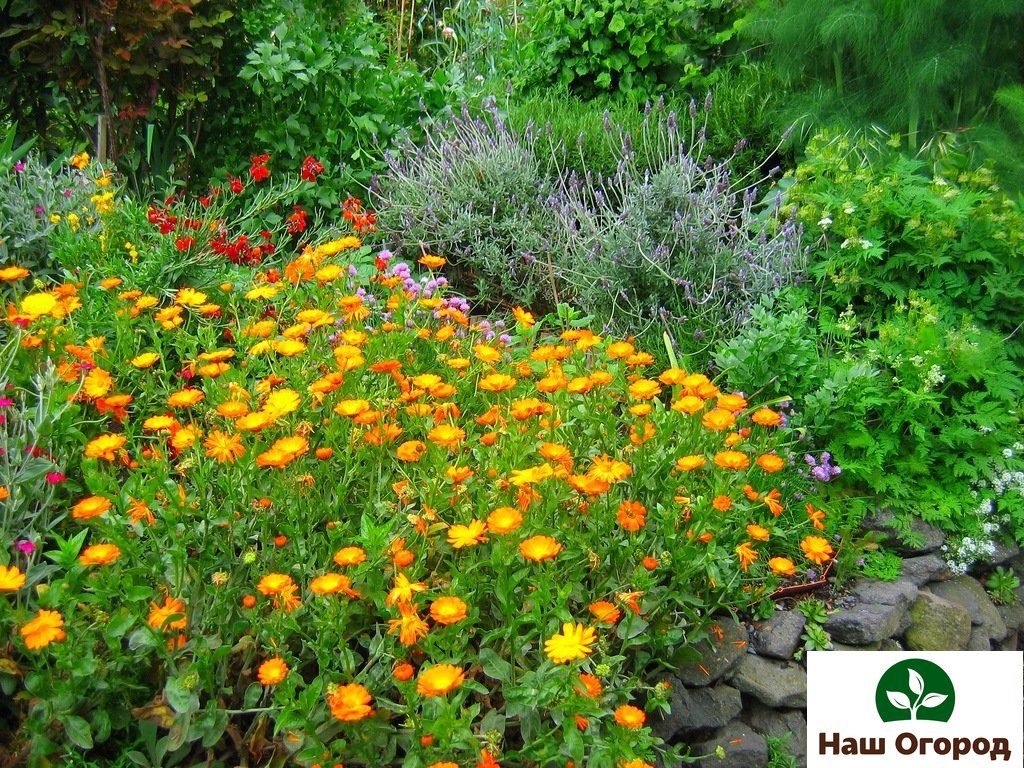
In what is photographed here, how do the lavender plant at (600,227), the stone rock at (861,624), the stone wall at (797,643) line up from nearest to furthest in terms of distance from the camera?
1. the stone wall at (797,643)
2. the stone rock at (861,624)
3. the lavender plant at (600,227)

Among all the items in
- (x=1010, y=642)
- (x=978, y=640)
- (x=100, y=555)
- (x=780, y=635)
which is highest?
(x=100, y=555)

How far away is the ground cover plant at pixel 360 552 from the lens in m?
1.68

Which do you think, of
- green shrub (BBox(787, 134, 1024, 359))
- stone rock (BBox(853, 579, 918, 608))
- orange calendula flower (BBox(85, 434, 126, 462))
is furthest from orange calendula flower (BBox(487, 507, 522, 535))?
green shrub (BBox(787, 134, 1024, 359))

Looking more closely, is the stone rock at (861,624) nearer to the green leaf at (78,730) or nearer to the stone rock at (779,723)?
the stone rock at (779,723)

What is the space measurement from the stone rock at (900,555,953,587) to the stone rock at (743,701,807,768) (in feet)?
2.03

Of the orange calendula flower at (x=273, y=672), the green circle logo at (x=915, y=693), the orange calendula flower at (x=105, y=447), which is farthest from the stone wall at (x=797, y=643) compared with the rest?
the orange calendula flower at (x=105, y=447)

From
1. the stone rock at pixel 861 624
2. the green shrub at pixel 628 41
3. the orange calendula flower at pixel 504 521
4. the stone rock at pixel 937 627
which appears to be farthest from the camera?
the green shrub at pixel 628 41

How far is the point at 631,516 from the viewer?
1998 mm

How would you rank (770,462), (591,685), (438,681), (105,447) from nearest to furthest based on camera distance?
(438,681)
(591,685)
(105,447)
(770,462)

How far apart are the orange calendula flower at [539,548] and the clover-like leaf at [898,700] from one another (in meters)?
1.00

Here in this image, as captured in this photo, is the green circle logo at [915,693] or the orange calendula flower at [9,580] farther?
the green circle logo at [915,693]

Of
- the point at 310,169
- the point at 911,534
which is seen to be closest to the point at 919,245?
the point at 911,534

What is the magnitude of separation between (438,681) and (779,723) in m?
1.18

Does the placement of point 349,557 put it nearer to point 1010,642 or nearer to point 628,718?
point 628,718
